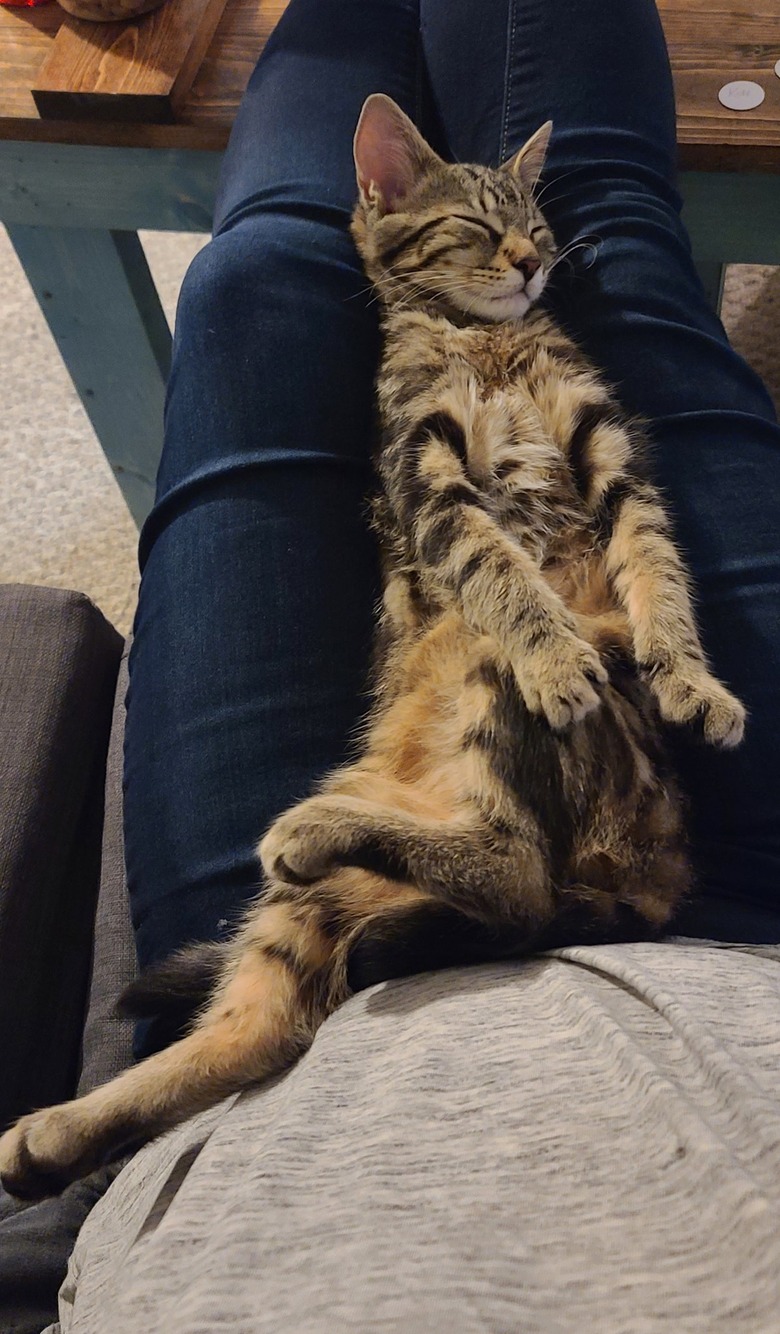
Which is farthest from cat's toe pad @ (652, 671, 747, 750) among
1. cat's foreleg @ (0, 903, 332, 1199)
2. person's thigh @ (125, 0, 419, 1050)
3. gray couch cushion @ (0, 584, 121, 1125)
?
gray couch cushion @ (0, 584, 121, 1125)

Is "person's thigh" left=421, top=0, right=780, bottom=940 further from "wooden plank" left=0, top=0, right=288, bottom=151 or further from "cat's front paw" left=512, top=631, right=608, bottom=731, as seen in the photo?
"wooden plank" left=0, top=0, right=288, bottom=151

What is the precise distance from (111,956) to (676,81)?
1.50 m

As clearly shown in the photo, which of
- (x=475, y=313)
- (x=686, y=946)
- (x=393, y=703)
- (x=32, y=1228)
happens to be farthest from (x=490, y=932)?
(x=475, y=313)

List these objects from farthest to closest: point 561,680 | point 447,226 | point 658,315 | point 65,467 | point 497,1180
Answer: point 65,467, point 447,226, point 658,315, point 561,680, point 497,1180

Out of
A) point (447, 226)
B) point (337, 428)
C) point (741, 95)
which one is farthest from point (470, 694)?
point (741, 95)

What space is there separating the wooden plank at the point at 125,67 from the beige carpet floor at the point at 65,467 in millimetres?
974

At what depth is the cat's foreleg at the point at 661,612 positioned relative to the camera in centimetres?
91

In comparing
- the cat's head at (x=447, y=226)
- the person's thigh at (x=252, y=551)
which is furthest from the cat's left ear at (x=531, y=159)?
the person's thigh at (x=252, y=551)

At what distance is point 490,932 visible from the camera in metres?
0.77

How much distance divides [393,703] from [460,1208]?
1.96 ft

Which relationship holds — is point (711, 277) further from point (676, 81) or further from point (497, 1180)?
point (497, 1180)

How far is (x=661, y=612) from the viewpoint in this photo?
0.98m

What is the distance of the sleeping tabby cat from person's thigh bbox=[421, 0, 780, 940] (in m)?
0.05

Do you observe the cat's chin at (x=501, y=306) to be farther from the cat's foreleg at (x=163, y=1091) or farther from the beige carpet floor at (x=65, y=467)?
the beige carpet floor at (x=65, y=467)
